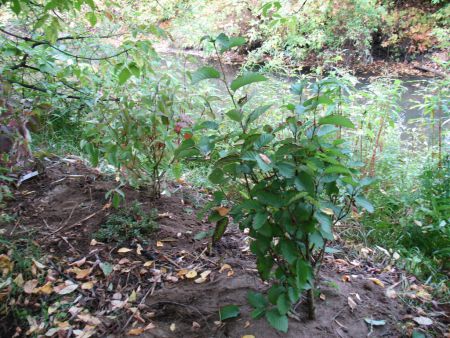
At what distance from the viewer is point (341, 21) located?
1084 cm

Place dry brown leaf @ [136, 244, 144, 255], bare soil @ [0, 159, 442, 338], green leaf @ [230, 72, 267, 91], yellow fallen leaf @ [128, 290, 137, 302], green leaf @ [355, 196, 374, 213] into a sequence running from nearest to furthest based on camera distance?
green leaf @ [230, 72, 267, 91], green leaf @ [355, 196, 374, 213], bare soil @ [0, 159, 442, 338], yellow fallen leaf @ [128, 290, 137, 302], dry brown leaf @ [136, 244, 144, 255]

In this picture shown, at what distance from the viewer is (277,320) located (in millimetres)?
1498

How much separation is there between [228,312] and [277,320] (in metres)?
0.26

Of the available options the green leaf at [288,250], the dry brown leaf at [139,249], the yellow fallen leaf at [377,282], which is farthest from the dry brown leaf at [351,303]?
the dry brown leaf at [139,249]

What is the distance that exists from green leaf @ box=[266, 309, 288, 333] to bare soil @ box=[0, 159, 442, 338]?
0.43 ft

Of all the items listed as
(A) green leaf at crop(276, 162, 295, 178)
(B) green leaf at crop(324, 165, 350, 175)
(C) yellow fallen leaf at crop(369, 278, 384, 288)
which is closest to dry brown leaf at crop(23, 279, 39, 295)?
(A) green leaf at crop(276, 162, 295, 178)

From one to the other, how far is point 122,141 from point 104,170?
744 millimetres

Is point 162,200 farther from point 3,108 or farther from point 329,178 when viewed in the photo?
point 329,178

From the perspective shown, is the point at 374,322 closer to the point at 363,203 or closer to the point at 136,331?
the point at 363,203

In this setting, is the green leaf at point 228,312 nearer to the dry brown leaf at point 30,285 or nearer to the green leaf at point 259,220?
the green leaf at point 259,220

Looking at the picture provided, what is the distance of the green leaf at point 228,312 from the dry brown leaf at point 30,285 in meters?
0.95

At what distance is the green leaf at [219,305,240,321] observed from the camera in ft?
5.47

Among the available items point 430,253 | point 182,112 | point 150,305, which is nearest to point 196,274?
point 150,305

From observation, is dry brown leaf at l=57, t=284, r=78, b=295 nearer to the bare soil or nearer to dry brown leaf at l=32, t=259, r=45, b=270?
the bare soil
